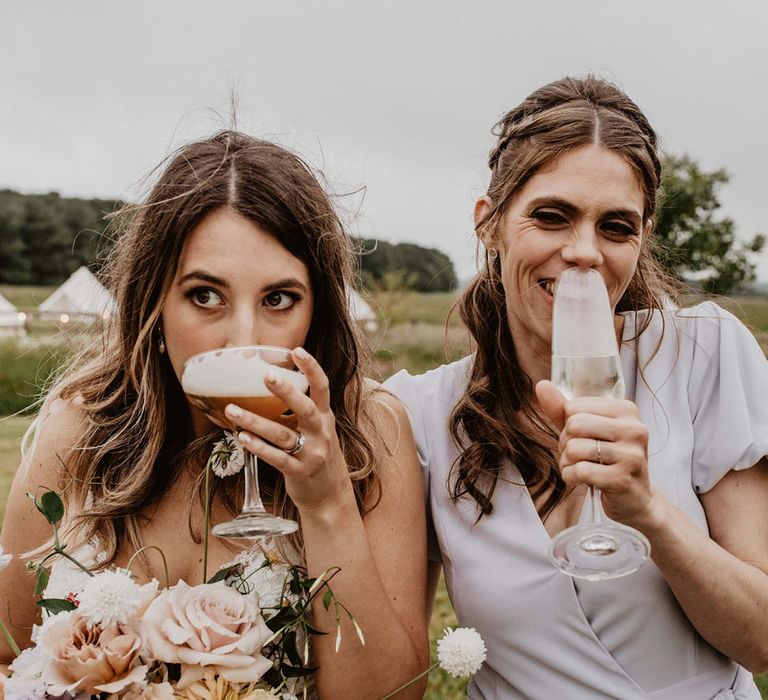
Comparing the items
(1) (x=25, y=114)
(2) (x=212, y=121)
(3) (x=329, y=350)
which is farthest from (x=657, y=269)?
→ (1) (x=25, y=114)

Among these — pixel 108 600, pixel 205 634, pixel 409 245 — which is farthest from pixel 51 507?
pixel 409 245

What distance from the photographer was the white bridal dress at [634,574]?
2689mm

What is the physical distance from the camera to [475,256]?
3.44 m

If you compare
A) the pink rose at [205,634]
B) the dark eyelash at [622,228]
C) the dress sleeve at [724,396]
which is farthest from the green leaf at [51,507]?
the dress sleeve at [724,396]

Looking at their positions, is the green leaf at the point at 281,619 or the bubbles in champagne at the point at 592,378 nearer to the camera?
the bubbles in champagne at the point at 592,378

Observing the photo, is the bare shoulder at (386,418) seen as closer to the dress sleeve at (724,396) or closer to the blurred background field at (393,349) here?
the blurred background field at (393,349)

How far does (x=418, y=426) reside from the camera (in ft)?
10.6

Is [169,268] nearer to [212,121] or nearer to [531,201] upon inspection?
[212,121]

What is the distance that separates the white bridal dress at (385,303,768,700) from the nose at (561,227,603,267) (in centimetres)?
62

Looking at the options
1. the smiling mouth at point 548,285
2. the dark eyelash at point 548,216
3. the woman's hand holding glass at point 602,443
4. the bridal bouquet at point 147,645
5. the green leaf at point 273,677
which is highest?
the dark eyelash at point 548,216

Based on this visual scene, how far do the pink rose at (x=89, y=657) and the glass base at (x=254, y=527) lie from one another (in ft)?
1.26

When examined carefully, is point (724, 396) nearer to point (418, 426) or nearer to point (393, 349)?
point (418, 426)

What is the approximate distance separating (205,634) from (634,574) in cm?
148

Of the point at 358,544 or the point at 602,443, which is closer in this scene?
the point at 602,443
